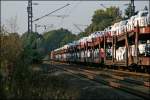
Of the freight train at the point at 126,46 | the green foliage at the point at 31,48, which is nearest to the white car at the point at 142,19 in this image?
the freight train at the point at 126,46

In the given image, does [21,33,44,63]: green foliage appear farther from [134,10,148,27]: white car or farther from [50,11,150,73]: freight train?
[134,10,148,27]: white car

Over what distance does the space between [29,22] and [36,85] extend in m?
36.8

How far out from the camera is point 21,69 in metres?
15.2

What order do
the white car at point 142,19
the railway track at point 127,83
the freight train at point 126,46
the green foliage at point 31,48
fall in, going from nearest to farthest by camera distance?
the railway track at point 127,83, the green foliage at point 31,48, the freight train at point 126,46, the white car at point 142,19

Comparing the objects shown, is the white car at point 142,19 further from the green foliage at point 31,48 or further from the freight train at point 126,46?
the green foliage at point 31,48

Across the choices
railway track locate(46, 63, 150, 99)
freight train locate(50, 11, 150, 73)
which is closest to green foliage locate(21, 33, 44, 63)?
railway track locate(46, 63, 150, 99)

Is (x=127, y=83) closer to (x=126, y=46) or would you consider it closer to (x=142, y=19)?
(x=142, y=19)

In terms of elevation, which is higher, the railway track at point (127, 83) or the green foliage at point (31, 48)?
the green foliage at point (31, 48)

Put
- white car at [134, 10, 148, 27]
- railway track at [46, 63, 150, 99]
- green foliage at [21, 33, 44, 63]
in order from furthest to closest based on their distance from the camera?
white car at [134, 10, 148, 27]
green foliage at [21, 33, 44, 63]
railway track at [46, 63, 150, 99]

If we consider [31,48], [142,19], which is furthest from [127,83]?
[142,19]

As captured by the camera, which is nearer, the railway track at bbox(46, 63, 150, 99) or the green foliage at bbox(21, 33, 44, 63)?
the railway track at bbox(46, 63, 150, 99)

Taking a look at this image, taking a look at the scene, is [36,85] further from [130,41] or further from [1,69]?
[130,41]

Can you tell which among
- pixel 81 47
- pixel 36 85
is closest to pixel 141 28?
pixel 36 85

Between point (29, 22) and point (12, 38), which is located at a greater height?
point (29, 22)
